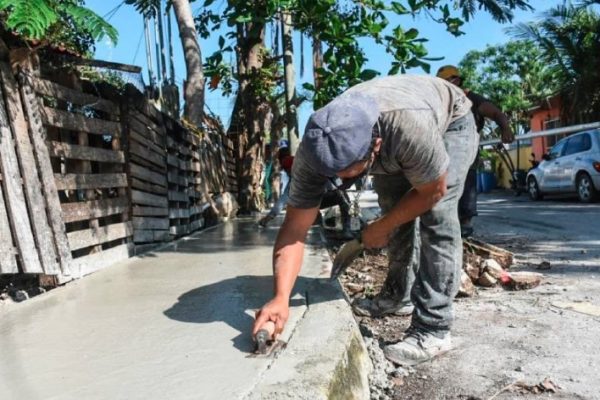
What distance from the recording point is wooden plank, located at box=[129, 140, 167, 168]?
5.68 meters

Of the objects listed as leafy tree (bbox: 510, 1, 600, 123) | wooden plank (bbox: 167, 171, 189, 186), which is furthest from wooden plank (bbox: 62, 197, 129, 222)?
leafy tree (bbox: 510, 1, 600, 123)

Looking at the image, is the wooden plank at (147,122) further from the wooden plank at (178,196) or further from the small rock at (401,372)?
the small rock at (401,372)

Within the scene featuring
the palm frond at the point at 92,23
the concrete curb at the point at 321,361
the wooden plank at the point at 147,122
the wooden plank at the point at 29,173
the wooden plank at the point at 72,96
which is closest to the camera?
the concrete curb at the point at 321,361

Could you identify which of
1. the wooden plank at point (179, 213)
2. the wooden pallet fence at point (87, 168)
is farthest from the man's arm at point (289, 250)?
the wooden plank at point (179, 213)

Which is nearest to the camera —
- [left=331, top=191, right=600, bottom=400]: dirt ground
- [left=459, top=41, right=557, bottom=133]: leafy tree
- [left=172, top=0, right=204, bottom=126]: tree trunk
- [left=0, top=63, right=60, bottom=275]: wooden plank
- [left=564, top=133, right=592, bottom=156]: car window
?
[left=331, top=191, right=600, bottom=400]: dirt ground

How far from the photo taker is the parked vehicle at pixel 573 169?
12.1 metres

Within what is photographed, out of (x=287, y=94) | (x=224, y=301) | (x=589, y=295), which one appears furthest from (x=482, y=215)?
(x=224, y=301)

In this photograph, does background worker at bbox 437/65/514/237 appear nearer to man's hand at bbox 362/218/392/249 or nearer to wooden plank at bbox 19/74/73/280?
man's hand at bbox 362/218/392/249

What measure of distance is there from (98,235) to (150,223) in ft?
4.42

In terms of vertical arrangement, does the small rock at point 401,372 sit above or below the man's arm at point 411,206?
below

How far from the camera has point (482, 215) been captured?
10.7 meters

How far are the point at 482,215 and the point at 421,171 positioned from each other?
866 cm

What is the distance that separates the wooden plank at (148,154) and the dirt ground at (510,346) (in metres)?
2.34

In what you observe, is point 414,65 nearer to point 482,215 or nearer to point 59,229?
point 59,229
